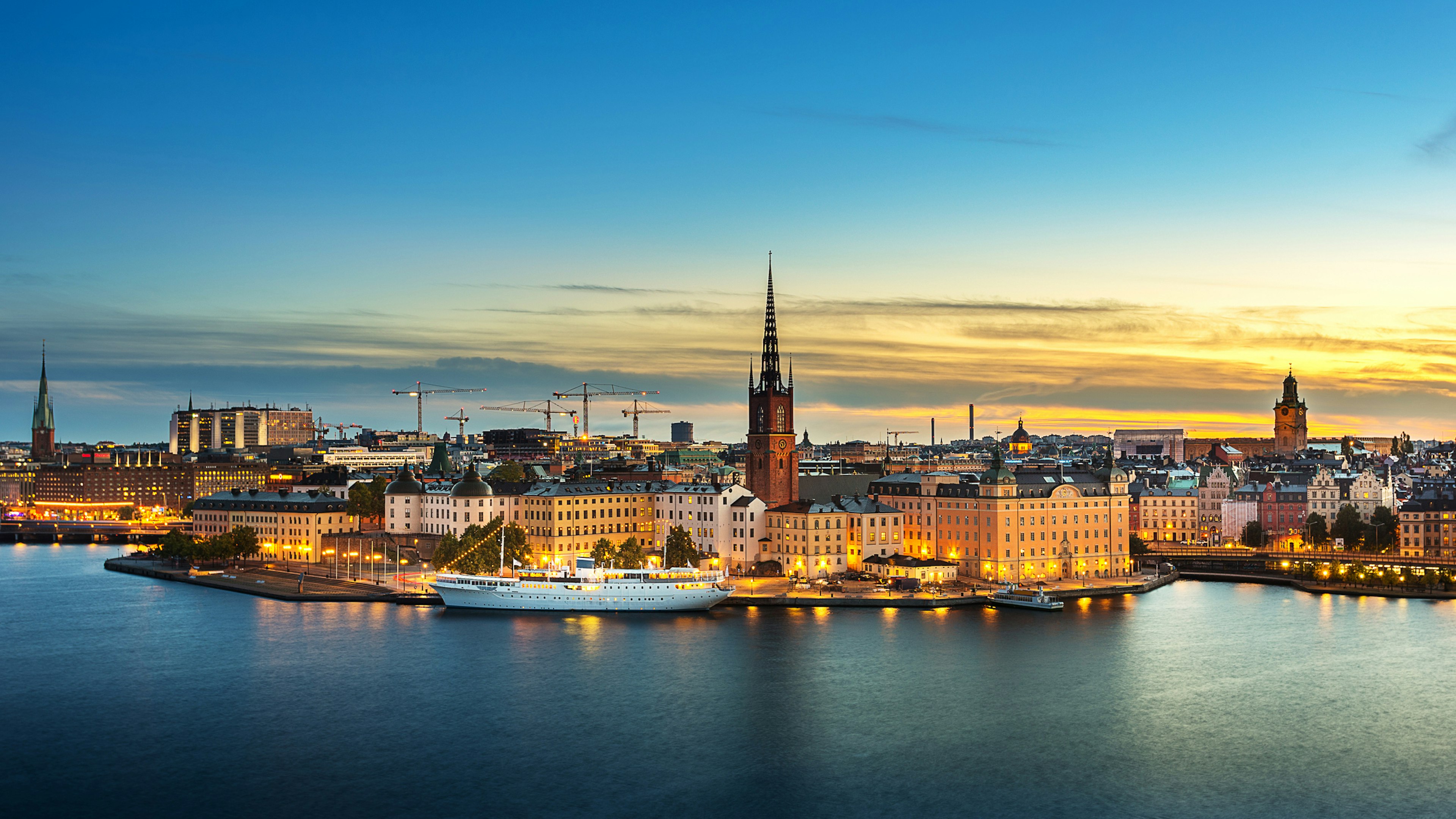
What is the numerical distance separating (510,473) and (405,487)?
60.4 feet

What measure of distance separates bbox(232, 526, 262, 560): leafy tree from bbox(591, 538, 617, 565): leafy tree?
737 inches

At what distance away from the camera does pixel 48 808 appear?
24812 mm

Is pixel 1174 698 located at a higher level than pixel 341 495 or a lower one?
lower

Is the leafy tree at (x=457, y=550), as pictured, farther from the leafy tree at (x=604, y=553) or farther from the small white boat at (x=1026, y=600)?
the small white boat at (x=1026, y=600)

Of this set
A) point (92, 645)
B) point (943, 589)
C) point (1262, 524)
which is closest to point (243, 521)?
point (92, 645)

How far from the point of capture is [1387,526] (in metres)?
62.9

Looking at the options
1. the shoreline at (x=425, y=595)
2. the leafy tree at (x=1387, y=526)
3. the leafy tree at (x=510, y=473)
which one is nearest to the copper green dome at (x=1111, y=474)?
the shoreline at (x=425, y=595)

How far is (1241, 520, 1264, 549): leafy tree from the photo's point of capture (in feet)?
221

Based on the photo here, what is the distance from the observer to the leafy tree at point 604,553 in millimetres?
49938

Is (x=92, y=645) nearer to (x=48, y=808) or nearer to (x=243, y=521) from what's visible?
(x=48, y=808)

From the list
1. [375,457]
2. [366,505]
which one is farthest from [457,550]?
[375,457]

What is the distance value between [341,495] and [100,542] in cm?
2211

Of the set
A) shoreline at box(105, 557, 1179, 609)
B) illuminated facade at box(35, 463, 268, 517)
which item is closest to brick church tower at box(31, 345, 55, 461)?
illuminated facade at box(35, 463, 268, 517)

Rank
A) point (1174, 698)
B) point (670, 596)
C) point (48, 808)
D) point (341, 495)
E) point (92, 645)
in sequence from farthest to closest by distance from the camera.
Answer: point (341, 495), point (670, 596), point (92, 645), point (1174, 698), point (48, 808)
